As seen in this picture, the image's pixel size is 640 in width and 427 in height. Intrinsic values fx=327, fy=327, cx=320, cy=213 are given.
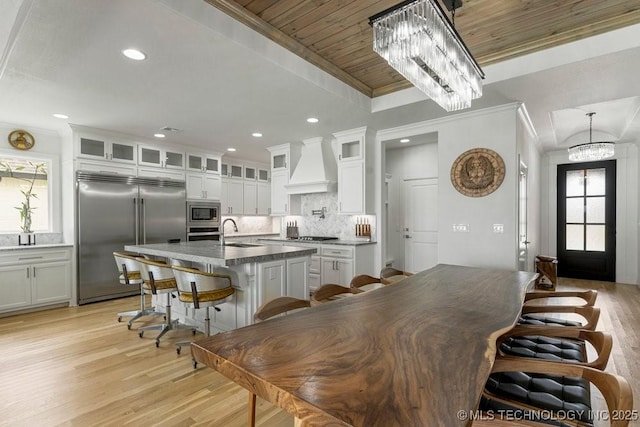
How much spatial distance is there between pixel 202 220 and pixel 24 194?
2521 mm

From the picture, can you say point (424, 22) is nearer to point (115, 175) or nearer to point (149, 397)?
point (149, 397)

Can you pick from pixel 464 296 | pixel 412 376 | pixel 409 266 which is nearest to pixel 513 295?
pixel 464 296

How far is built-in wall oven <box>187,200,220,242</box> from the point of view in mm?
5938

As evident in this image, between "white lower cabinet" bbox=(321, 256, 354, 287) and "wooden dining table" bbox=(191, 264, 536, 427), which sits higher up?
"wooden dining table" bbox=(191, 264, 536, 427)

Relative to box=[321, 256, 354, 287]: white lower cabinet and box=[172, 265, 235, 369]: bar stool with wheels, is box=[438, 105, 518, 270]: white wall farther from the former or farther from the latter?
box=[172, 265, 235, 369]: bar stool with wheels

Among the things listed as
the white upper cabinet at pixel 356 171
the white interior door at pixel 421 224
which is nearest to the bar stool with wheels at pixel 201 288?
the white upper cabinet at pixel 356 171

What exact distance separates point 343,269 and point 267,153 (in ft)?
10.1

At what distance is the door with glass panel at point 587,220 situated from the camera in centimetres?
624

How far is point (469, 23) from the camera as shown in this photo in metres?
2.65

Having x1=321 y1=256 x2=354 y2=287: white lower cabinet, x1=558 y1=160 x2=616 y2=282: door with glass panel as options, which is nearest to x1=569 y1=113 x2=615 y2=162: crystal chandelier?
x1=558 y1=160 x2=616 y2=282: door with glass panel

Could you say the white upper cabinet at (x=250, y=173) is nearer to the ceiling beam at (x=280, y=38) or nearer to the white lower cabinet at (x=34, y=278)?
the white lower cabinet at (x=34, y=278)

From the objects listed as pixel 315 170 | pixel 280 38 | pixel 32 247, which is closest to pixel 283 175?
pixel 315 170

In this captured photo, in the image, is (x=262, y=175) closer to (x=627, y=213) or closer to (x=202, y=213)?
(x=202, y=213)

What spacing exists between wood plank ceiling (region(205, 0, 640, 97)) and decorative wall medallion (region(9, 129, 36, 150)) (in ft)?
13.5
